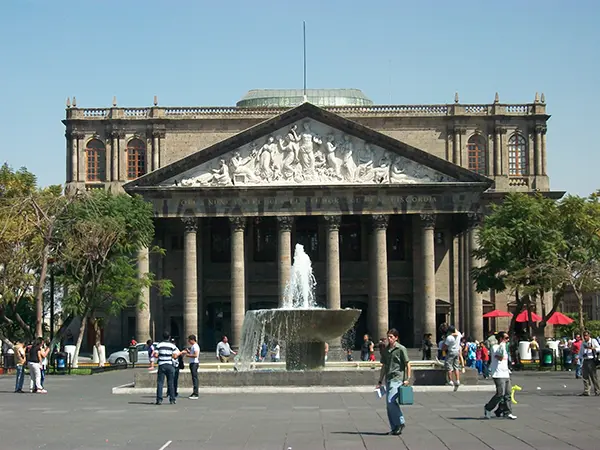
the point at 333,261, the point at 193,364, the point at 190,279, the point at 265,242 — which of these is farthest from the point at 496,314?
the point at 193,364

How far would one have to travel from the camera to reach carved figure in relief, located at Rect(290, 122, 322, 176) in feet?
249

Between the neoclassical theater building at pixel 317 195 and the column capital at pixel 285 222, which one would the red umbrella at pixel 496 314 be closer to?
the neoclassical theater building at pixel 317 195

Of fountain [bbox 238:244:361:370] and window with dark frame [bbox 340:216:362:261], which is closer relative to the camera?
fountain [bbox 238:244:361:370]

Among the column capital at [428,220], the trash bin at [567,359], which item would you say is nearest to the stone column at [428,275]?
the column capital at [428,220]

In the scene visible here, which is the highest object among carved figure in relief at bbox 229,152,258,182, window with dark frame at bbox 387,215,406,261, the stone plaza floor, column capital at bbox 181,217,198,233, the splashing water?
carved figure in relief at bbox 229,152,258,182

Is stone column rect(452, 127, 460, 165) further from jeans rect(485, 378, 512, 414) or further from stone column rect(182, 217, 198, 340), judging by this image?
jeans rect(485, 378, 512, 414)

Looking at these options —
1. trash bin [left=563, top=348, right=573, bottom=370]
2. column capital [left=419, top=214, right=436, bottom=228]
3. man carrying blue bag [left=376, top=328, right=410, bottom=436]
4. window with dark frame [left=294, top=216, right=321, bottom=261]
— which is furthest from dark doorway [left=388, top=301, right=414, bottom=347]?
man carrying blue bag [left=376, top=328, right=410, bottom=436]

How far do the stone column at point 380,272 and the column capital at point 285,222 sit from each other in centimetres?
530

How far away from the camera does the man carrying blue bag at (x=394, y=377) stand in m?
23.4

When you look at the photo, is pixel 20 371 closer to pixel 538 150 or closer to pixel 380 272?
pixel 380 272

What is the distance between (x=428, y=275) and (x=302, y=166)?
34.8 ft

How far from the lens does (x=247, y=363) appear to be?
41.4 m

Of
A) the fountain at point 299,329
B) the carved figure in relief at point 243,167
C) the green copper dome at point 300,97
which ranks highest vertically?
the green copper dome at point 300,97

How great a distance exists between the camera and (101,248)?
59.0 meters
